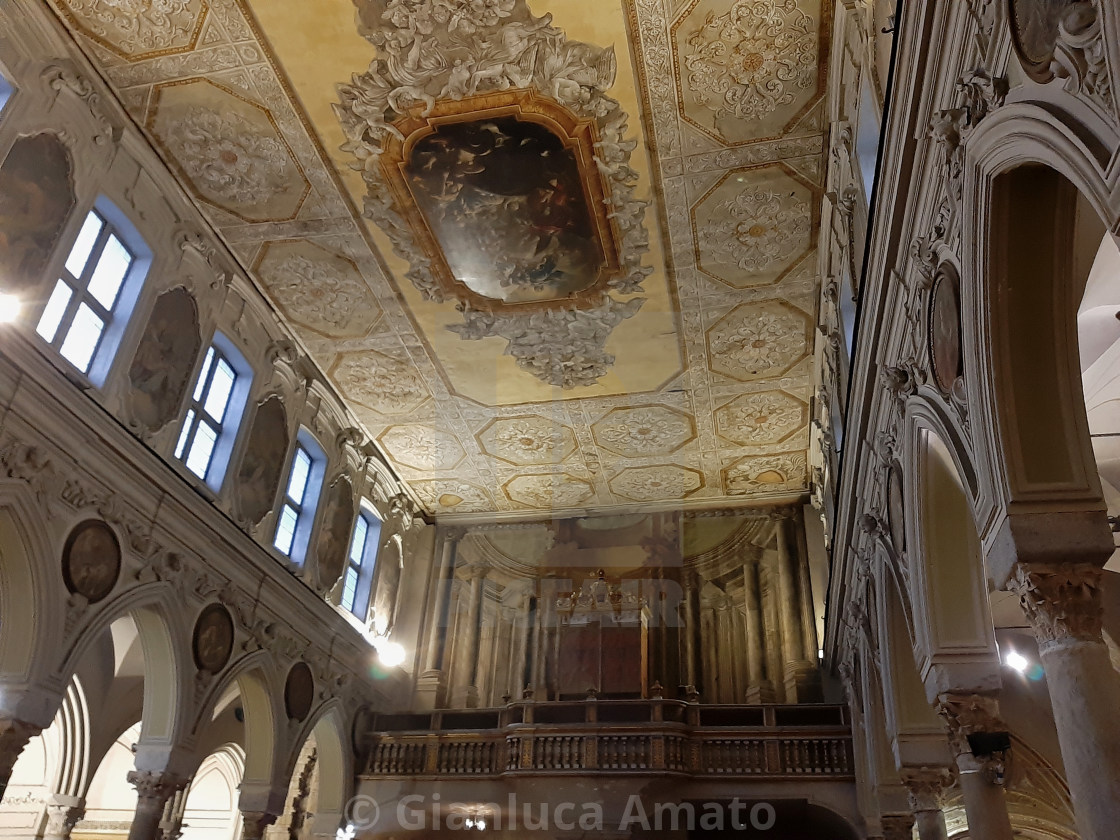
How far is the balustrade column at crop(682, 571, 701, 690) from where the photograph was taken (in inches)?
689

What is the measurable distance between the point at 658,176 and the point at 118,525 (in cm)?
745

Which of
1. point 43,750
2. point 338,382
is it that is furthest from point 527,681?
point 43,750

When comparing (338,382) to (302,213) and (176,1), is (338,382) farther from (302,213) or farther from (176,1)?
(176,1)

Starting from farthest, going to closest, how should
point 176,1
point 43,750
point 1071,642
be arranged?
point 43,750, point 176,1, point 1071,642

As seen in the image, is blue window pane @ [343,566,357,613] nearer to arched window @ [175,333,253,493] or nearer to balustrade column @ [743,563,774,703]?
arched window @ [175,333,253,493]

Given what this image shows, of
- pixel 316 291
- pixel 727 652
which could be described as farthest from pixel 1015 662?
pixel 316 291

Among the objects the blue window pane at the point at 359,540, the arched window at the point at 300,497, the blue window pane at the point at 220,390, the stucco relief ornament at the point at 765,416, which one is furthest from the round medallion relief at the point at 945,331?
the blue window pane at the point at 359,540

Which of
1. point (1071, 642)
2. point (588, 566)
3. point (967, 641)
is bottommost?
point (1071, 642)

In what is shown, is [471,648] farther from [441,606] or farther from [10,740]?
[10,740]

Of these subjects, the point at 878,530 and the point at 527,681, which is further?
the point at 527,681

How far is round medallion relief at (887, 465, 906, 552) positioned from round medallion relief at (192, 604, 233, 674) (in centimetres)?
858

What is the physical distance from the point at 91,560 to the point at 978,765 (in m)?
8.82

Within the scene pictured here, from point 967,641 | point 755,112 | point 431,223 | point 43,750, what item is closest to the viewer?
point 967,641

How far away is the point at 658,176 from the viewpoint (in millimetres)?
10812
